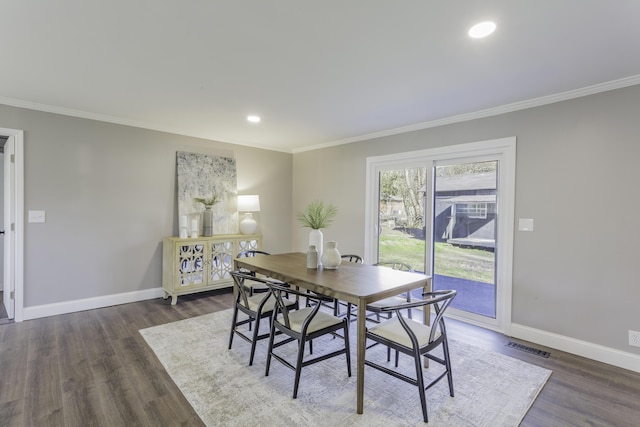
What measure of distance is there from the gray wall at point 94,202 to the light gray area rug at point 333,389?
1.65 m

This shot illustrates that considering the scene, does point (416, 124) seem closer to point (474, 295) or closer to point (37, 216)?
point (474, 295)

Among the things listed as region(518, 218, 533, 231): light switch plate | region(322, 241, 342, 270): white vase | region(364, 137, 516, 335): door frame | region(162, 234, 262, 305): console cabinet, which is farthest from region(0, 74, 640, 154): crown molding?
region(322, 241, 342, 270): white vase

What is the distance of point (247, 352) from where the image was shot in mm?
2797

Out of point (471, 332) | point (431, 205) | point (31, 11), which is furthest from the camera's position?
point (431, 205)

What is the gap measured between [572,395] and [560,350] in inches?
32.7

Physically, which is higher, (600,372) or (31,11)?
(31,11)

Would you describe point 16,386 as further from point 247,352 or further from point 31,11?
point 31,11

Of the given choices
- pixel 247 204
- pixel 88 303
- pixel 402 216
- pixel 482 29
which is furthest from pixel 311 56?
pixel 88 303

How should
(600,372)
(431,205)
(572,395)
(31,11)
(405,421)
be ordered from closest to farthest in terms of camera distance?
(31,11) → (405,421) → (572,395) → (600,372) → (431,205)

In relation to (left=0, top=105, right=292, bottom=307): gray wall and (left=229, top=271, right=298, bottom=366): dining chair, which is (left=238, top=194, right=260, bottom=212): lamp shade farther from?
(left=229, top=271, right=298, bottom=366): dining chair

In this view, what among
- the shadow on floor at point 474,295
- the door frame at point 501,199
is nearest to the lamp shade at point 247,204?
the door frame at point 501,199

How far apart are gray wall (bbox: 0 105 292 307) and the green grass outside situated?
312 cm

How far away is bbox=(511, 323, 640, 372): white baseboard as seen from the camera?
258cm

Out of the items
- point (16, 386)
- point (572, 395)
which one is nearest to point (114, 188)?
point (16, 386)
